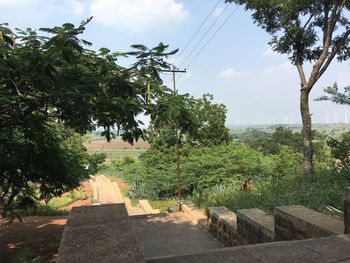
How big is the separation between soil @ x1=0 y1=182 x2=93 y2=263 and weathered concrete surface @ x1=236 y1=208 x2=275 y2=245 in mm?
4630

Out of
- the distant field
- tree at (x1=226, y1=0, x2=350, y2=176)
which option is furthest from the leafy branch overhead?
the distant field

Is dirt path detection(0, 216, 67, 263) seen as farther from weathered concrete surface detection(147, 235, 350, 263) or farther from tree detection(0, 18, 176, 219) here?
weathered concrete surface detection(147, 235, 350, 263)

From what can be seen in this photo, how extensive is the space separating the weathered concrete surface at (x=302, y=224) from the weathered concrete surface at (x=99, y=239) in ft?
6.79

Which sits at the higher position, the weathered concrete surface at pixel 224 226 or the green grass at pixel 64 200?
the weathered concrete surface at pixel 224 226

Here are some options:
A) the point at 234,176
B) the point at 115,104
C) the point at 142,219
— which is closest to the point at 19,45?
the point at 115,104

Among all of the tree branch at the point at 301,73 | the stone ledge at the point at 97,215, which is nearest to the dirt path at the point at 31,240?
the stone ledge at the point at 97,215

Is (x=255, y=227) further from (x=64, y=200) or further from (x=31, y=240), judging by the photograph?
(x=64, y=200)

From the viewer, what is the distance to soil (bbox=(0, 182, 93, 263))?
943 cm

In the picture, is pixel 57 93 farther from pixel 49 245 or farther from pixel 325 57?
pixel 325 57

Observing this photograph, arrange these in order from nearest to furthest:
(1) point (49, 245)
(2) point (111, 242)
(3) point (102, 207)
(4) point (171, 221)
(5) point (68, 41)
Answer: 1. (2) point (111, 242)
2. (3) point (102, 207)
3. (5) point (68, 41)
4. (1) point (49, 245)
5. (4) point (171, 221)

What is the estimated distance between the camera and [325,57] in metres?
11.4

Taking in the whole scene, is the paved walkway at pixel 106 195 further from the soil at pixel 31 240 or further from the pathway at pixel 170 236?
the pathway at pixel 170 236

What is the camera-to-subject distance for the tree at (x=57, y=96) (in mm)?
5020

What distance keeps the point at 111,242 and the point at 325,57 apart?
10004 mm
